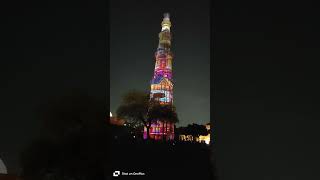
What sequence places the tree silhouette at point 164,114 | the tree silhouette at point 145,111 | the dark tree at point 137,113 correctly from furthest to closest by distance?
1. the dark tree at point 137,113
2. the tree silhouette at point 145,111
3. the tree silhouette at point 164,114

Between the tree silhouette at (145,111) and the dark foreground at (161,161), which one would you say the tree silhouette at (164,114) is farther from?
the dark foreground at (161,161)

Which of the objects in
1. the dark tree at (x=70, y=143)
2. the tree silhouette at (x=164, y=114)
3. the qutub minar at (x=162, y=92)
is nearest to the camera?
the dark tree at (x=70, y=143)

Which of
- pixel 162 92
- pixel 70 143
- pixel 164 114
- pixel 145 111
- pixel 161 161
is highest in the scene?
pixel 162 92

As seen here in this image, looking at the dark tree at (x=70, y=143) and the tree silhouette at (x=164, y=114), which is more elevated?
the tree silhouette at (x=164, y=114)

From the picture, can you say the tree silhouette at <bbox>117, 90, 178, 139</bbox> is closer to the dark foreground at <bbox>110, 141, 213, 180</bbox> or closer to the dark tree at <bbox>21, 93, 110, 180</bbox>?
the dark foreground at <bbox>110, 141, 213, 180</bbox>

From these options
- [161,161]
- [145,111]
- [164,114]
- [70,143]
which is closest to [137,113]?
[145,111]

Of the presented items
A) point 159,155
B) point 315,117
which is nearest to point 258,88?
point 315,117

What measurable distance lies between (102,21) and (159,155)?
2125 millimetres

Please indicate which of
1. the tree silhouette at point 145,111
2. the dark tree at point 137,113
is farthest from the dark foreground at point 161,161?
the dark tree at point 137,113

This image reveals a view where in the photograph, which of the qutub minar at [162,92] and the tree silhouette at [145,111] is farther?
the tree silhouette at [145,111]

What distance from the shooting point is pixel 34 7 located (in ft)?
15.6

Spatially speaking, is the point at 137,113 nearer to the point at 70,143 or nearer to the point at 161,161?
the point at 161,161

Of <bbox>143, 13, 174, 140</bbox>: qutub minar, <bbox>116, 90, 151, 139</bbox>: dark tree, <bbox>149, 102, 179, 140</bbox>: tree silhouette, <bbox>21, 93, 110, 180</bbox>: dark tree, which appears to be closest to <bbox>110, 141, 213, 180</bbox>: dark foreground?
<bbox>21, 93, 110, 180</bbox>: dark tree

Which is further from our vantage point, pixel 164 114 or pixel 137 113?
pixel 137 113
